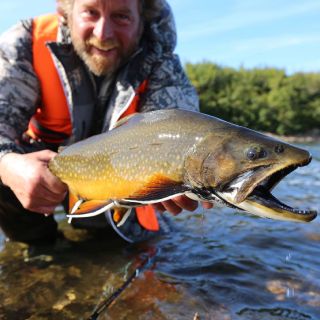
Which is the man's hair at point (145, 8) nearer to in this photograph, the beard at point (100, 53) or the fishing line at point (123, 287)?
the beard at point (100, 53)

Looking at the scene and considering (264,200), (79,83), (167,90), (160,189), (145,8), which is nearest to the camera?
(264,200)

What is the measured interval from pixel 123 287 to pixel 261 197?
6.63ft

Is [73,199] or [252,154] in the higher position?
[252,154]

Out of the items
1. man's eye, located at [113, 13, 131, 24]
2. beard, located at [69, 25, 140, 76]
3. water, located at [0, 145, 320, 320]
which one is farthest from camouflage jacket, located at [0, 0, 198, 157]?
water, located at [0, 145, 320, 320]

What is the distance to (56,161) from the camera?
126 inches

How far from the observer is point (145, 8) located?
4617mm

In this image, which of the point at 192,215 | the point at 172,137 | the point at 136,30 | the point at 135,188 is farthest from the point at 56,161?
the point at 192,215

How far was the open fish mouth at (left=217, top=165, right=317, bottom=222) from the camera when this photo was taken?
202 centimetres

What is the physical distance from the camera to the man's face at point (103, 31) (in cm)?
407

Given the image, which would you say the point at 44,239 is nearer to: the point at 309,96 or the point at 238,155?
the point at 238,155

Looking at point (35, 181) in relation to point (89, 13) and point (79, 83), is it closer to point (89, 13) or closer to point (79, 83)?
point (79, 83)

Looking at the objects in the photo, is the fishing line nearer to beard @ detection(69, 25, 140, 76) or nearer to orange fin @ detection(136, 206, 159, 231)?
orange fin @ detection(136, 206, 159, 231)

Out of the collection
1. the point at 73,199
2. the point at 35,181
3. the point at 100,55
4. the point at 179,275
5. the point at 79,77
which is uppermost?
the point at 100,55

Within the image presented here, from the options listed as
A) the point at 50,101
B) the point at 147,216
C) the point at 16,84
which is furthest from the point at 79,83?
the point at 147,216
